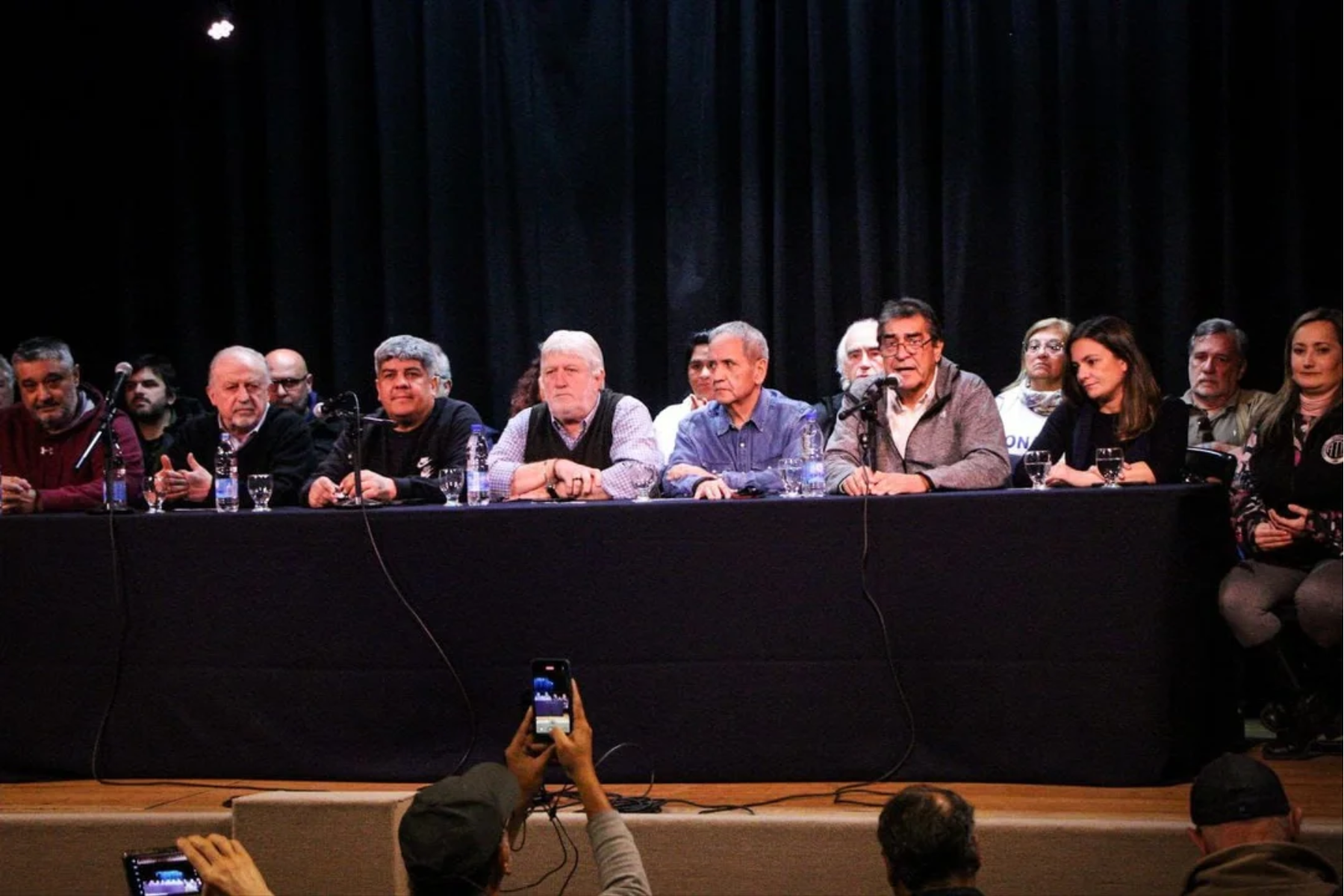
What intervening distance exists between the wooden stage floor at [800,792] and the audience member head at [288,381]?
230 centimetres

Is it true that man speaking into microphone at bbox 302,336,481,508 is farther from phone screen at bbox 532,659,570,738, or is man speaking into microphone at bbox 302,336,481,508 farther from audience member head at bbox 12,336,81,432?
phone screen at bbox 532,659,570,738

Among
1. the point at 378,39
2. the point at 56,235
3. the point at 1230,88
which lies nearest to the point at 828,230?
the point at 1230,88

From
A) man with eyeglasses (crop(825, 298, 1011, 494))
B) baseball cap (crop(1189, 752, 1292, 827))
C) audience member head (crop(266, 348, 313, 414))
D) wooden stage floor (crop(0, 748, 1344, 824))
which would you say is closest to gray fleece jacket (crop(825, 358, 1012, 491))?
man with eyeglasses (crop(825, 298, 1011, 494))

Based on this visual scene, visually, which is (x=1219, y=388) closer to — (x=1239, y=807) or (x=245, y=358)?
(x=1239, y=807)

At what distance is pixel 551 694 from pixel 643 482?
5.26 feet

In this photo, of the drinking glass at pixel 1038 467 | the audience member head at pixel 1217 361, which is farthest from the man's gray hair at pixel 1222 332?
the drinking glass at pixel 1038 467

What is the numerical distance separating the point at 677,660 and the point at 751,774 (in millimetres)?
326

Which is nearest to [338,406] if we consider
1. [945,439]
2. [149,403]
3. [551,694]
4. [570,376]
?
[570,376]

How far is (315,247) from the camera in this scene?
6926 millimetres

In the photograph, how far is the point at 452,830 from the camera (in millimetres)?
2082

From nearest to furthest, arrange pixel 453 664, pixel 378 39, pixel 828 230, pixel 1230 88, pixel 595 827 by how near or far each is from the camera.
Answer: pixel 595 827
pixel 453 664
pixel 1230 88
pixel 828 230
pixel 378 39

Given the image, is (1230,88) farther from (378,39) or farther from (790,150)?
(378,39)

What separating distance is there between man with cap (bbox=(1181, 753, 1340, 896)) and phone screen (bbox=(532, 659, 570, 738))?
1100 millimetres

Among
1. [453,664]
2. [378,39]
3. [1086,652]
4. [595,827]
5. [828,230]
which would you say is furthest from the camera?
[378,39]
